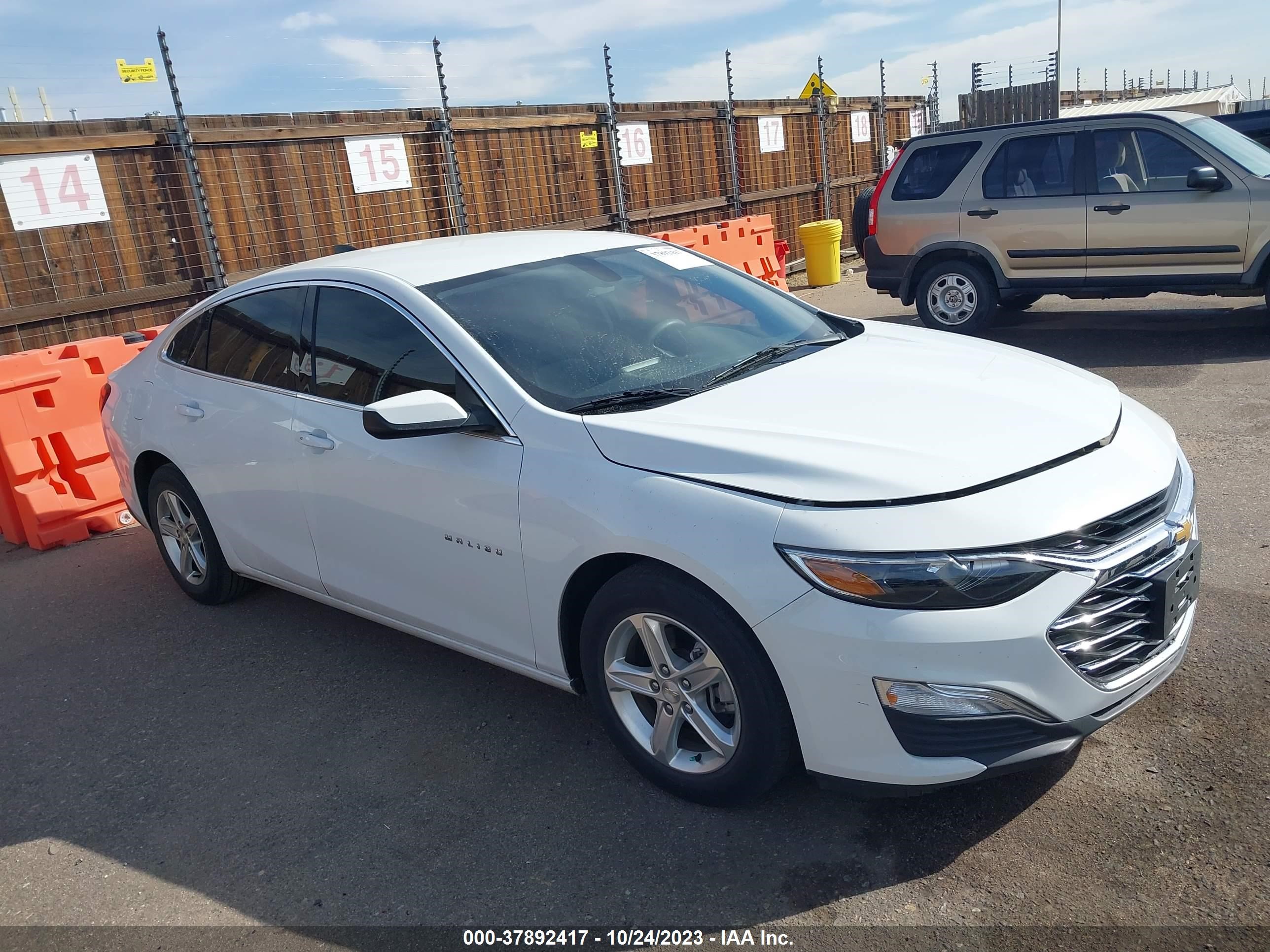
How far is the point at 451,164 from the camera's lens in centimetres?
1136

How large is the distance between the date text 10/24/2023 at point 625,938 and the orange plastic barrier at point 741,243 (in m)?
8.67

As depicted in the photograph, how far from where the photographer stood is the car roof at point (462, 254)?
4109 mm

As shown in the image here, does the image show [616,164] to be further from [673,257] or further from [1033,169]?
[673,257]

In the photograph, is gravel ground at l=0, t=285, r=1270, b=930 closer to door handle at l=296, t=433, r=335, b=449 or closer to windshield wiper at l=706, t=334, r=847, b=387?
door handle at l=296, t=433, r=335, b=449

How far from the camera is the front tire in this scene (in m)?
2.91

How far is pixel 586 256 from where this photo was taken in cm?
437

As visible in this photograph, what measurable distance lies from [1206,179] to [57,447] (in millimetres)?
8740

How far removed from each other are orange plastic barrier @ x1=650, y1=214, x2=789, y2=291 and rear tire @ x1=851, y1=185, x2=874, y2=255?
113 cm

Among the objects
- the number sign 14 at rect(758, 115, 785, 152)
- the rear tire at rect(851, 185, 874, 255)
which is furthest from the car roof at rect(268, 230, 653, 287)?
the number sign 14 at rect(758, 115, 785, 152)

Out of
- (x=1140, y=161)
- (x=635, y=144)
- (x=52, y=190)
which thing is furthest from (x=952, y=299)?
(x=52, y=190)

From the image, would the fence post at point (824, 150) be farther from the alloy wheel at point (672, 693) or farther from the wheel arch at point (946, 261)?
the alloy wheel at point (672, 693)

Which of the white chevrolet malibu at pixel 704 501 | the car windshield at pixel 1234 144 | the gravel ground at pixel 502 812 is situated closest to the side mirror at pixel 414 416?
the white chevrolet malibu at pixel 704 501

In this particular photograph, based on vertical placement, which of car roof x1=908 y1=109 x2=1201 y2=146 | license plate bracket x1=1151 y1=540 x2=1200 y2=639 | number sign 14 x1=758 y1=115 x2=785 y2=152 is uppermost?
number sign 14 x1=758 y1=115 x2=785 y2=152

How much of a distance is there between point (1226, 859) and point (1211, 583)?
74.7 inches
